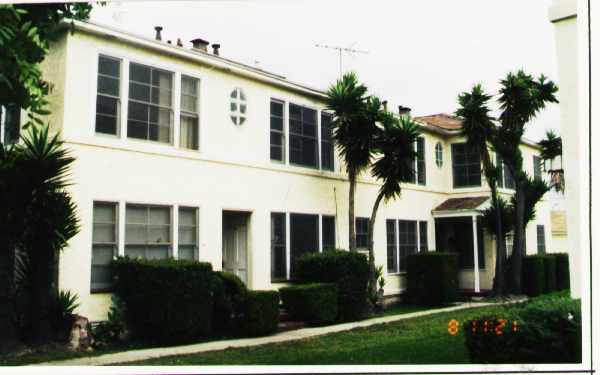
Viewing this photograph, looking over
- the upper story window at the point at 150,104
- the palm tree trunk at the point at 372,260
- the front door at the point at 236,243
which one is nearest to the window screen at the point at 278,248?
the front door at the point at 236,243

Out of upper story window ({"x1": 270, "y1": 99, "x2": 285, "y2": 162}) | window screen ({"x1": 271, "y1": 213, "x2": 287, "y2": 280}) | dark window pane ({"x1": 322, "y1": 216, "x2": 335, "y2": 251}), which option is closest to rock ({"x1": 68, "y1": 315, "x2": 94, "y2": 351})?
window screen ({"x1": 271, "y1": 213, "x2": 287, "y2": 280})

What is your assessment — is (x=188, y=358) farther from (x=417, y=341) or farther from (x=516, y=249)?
(x=516, y=249)

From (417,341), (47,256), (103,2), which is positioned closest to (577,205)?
(417,341)

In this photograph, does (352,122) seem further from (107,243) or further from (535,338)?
(535,338)

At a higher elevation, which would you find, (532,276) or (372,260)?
(372,260)

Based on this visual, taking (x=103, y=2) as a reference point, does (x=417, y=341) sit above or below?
below

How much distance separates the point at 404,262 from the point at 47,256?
1207 centimetres

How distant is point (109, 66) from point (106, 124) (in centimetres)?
114

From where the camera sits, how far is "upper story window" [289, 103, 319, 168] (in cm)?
1630

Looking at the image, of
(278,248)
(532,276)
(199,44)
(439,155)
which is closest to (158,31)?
(199,44)

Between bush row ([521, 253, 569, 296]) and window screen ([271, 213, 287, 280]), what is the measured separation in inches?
380

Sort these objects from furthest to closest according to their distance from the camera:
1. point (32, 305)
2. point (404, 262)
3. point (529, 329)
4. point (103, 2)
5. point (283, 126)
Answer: point (404, 262) → point (283, 126) → point (32, 305) → point (103, 2) → point (529, 329)

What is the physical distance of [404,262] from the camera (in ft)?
65.1

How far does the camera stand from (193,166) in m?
13.5
